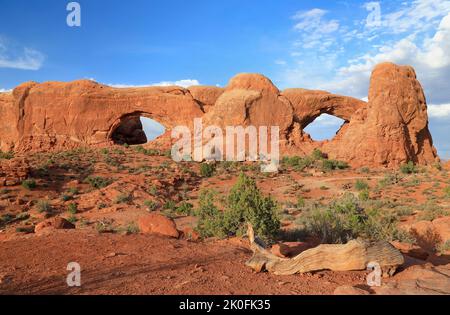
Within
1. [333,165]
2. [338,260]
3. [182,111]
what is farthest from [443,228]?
[182,111]

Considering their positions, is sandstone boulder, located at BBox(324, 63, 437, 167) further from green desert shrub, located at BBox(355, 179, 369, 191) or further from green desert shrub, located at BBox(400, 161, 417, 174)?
green desert shrub, located at BBox(355, 179, 369, 191)

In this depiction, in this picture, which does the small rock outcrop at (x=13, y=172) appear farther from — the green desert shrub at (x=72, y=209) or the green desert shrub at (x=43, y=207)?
the green desert shrub at (x=72, y=209)

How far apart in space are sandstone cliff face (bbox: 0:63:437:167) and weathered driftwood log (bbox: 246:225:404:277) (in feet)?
73.3

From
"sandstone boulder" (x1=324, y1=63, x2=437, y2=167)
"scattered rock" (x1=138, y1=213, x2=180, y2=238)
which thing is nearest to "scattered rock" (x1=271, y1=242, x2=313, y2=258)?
"scattered rock" (x1=138, y1=213, x2=180, y2=238)

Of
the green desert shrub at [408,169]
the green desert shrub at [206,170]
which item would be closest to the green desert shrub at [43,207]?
the green desert shrub at [206,170]

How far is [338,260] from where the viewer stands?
554 cm

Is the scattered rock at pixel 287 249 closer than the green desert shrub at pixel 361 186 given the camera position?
Yes

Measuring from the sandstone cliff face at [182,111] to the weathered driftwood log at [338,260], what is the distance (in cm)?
2233

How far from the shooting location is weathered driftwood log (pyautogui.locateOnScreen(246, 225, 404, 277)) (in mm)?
5367

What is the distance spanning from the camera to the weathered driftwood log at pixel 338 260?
537 centimetres

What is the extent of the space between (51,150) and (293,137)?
19.7 meters

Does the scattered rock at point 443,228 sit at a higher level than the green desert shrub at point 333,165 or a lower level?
lower

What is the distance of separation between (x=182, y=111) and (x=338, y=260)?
27124 millimetres

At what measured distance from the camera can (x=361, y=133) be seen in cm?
2639
